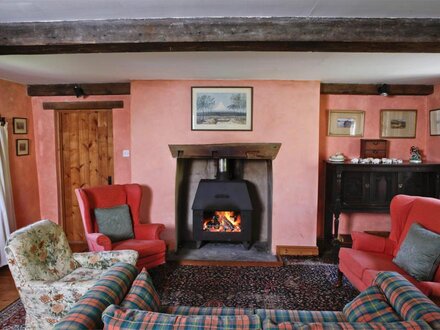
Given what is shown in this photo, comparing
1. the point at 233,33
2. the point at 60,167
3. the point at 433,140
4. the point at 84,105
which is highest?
the point at 233,33

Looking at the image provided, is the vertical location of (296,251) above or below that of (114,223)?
below

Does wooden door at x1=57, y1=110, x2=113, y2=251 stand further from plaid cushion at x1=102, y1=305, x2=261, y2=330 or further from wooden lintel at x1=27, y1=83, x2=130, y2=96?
plaid cushion at x1=102, y1=305, x2=261, y2=330

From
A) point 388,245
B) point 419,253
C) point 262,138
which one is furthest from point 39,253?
point 388,245

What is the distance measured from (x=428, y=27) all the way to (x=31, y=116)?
4.76m

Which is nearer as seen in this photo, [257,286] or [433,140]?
[257,286]

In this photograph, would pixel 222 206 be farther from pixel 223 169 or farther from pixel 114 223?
pixel 114 223

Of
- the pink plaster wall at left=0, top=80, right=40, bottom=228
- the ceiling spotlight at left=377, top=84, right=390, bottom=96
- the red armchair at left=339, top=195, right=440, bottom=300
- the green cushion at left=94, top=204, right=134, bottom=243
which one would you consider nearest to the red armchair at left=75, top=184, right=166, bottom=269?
the green cushion at left=94, top=204, right=134, bottom=243

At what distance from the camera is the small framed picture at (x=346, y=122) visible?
14.5 feet

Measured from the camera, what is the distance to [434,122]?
4.24m

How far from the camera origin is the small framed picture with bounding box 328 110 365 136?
4.41 m

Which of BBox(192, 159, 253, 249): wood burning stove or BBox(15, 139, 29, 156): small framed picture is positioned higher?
BBox(15, 139, 29, 156): small framed picture

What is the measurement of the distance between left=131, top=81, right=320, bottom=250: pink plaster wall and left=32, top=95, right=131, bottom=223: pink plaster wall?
0.48m

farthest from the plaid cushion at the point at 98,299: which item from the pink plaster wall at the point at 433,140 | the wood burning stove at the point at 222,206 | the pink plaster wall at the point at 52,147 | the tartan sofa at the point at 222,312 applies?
the pink plaster wall at the point at 433,140

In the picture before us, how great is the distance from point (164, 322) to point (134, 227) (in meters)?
2.58
